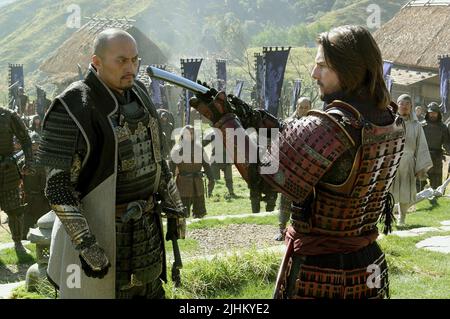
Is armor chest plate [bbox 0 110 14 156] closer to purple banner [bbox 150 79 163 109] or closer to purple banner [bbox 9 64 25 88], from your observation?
purple banner [bbox 150 79 163 109]

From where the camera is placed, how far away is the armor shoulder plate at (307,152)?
258 centimetres

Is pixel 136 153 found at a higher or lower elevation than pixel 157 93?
higher

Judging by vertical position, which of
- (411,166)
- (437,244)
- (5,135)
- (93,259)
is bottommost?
(437,244)

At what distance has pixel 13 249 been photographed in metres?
7.72

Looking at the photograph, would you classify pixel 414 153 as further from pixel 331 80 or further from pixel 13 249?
pixel 331 80

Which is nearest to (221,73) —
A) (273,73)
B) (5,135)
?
(273,73)

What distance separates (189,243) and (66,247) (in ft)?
15.0

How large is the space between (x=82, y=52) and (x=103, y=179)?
3536 centimetres

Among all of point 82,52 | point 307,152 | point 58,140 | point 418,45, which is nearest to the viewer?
point 307,152

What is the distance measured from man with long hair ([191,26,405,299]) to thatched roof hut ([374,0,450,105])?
22.4 metres

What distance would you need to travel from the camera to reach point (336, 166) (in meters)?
2.65

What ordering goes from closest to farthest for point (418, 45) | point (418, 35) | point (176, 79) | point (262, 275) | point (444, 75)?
1. point (176, 79)
2. point (262, 275)
3. point (444, 75)
4. point (418, 45)
5. point (418, 35)

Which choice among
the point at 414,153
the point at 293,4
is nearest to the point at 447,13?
the point at 414,153

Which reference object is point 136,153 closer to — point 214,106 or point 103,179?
point 103,179
